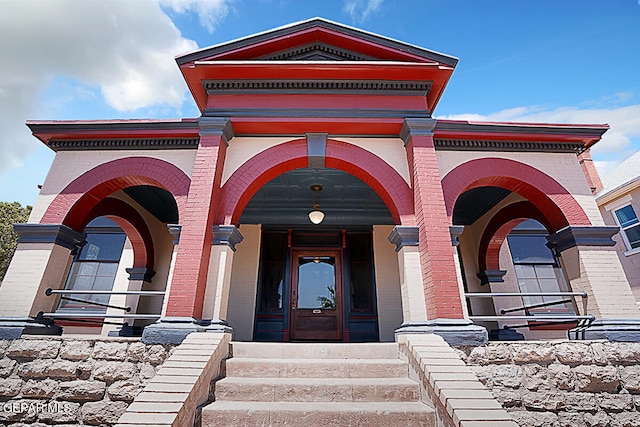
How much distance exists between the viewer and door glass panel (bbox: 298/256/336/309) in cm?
878

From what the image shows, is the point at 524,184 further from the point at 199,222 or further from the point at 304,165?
the point at 199,222

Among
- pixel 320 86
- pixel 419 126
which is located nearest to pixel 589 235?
pixel 419 126

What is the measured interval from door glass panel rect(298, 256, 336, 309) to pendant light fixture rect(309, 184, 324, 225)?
4.89ft

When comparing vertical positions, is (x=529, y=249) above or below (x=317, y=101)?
below

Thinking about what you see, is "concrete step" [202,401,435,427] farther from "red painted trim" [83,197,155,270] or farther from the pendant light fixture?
"red painted trim" [83,197,155,270]

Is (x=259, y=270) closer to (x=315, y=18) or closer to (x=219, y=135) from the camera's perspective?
(x=219, y=135)

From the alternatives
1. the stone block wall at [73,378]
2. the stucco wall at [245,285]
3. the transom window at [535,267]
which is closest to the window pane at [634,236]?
the transom window at [535,267]

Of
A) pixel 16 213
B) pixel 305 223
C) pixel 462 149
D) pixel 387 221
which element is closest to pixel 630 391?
pixel 462 149

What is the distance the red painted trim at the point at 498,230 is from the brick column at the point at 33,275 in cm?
931

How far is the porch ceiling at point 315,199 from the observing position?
25.1 ft

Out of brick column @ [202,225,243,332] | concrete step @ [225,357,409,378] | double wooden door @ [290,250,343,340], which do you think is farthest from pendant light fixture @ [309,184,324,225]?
concrete step @ [225,357,409,378]

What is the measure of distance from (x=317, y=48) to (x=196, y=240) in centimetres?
463

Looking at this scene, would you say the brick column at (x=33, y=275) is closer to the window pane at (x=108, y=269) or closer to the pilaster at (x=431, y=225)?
the window pane at (x=108, y=269)

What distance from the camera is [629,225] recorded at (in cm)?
1082
